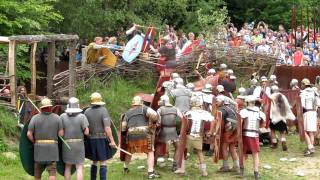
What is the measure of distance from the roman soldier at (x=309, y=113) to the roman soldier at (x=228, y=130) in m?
2.74

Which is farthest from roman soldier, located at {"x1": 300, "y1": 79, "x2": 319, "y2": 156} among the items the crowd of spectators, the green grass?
the crowd of spectators

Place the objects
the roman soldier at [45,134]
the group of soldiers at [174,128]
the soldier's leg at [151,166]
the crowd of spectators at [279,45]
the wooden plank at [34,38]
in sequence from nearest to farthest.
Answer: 1. the roman soldier at [45,134]
2. the group of soldiers at [174,128]
3. the soldier's leg at [151,166]
4. the wooden plank at [34,38]
5. the crowd of spectators at [279,45]

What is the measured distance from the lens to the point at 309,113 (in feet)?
53.2

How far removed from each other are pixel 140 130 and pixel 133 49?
7109mm

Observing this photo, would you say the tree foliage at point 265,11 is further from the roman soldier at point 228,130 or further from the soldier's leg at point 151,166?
the soldier's leg at point 151,166

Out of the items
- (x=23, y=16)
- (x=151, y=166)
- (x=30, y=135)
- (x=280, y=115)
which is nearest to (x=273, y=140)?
(x=280, y=115)

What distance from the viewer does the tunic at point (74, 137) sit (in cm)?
1203

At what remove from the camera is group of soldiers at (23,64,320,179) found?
11961mm

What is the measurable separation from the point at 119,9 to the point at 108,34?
36.5 inches

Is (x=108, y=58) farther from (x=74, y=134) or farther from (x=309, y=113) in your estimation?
(x=74, y=134)

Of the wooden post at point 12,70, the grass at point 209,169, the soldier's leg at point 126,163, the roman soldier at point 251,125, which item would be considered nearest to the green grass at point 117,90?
the wooden post at point 12,70

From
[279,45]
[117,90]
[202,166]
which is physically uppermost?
[279,45]

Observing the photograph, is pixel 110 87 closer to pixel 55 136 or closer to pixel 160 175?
pixel 160 175

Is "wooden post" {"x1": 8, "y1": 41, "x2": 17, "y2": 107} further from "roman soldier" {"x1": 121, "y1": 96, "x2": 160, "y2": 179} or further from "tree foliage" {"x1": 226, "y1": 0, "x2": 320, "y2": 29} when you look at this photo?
"tree foliage" {"x1": 226, "y1": 0, "x2": 320, "y2": 29}
